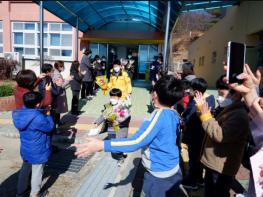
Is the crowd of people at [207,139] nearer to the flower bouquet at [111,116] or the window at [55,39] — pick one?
the flower bouquet at [111,116]

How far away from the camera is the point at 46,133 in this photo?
375cm

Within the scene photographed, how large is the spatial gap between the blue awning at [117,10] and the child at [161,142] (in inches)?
287

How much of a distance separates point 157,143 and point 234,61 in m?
0.94

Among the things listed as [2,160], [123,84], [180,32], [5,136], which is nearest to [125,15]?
[123,84]

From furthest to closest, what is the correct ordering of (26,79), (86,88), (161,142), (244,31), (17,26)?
(17,26), (244,31), (86,88), (26,79), (161,142)

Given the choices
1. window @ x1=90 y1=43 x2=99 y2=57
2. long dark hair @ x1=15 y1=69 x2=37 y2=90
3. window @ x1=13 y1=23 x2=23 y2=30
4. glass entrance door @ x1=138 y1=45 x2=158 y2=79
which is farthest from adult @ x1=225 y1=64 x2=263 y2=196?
window @ x1=13 y1=23 x2=23 y2=30

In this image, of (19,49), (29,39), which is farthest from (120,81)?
(19,49)

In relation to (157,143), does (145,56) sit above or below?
above

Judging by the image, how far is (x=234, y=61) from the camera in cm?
237

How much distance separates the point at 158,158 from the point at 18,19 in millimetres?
18069

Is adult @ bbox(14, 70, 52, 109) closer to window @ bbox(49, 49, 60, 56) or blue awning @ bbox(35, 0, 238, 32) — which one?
blue awning @ bbox(35, 0, 238, 32)

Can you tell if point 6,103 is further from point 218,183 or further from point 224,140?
point 224,140

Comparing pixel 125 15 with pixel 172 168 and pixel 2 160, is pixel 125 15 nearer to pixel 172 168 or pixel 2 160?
pixel 2 160

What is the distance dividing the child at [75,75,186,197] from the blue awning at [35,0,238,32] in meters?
7.29
